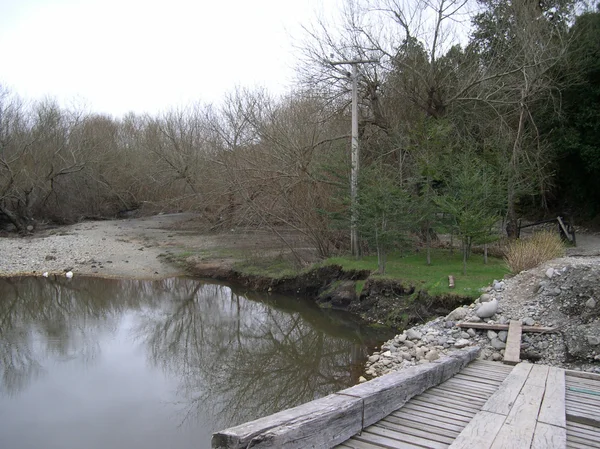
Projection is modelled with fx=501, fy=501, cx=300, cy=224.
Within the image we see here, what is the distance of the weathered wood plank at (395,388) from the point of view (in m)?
3.65

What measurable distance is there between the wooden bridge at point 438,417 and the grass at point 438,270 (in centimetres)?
717

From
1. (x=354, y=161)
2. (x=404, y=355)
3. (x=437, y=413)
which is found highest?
(x=354, y=161)

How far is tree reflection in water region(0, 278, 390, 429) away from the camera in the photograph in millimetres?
9422

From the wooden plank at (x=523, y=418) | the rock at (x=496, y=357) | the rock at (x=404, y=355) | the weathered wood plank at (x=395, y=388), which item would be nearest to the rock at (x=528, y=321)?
the rock at (x=496, y=357)

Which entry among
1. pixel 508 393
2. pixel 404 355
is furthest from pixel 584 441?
pixel 404 355

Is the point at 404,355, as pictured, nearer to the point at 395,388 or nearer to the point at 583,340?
the point at 583,340

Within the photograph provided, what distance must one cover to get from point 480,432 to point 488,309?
20.7 feet

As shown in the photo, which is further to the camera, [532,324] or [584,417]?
[532,324]

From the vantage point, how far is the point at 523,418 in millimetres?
3879

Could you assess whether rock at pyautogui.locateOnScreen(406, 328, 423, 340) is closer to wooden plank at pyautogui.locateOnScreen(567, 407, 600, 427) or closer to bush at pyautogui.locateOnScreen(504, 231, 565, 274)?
bush at pyautogui.locateOnScreen(504, 231, 565, 274)

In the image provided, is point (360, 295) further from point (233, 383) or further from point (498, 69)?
point (498, 69)

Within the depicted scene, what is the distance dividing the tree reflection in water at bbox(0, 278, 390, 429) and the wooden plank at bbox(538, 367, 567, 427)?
4734mm

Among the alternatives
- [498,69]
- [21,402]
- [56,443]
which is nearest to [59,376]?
[21,402]

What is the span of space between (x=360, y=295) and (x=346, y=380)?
206 inches
